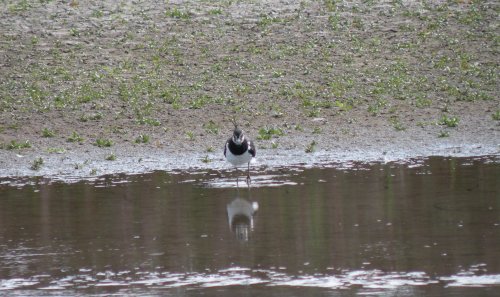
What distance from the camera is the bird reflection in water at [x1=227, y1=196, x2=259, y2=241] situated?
11.4 metres

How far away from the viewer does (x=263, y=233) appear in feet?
36.9

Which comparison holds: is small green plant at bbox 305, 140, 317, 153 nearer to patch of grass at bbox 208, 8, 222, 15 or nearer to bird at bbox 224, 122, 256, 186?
bird at bbox 224, 122, 256, 186

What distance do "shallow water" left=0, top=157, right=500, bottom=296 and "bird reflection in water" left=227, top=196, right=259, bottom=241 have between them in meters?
0.02

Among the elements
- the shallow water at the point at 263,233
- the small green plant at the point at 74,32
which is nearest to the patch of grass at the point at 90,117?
the shallow water at the point at 263,233

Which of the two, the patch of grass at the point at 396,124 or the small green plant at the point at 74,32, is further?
the small green plant at the point at 74,32

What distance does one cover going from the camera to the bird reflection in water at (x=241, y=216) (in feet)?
37.3

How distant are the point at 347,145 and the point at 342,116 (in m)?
1.73

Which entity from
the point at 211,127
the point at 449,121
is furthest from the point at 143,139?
the point at 449,121

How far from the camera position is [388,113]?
18938 mm

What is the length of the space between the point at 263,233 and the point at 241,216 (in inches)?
Answer: 39.5

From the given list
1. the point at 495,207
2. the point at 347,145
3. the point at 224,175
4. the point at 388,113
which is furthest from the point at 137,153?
the point at 495,207

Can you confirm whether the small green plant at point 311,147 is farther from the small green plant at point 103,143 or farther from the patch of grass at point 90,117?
the patch of grass at point 90,117

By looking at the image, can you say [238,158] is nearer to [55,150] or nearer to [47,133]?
[55,150]

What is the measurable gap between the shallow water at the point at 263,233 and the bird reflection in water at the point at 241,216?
0.07 ft
